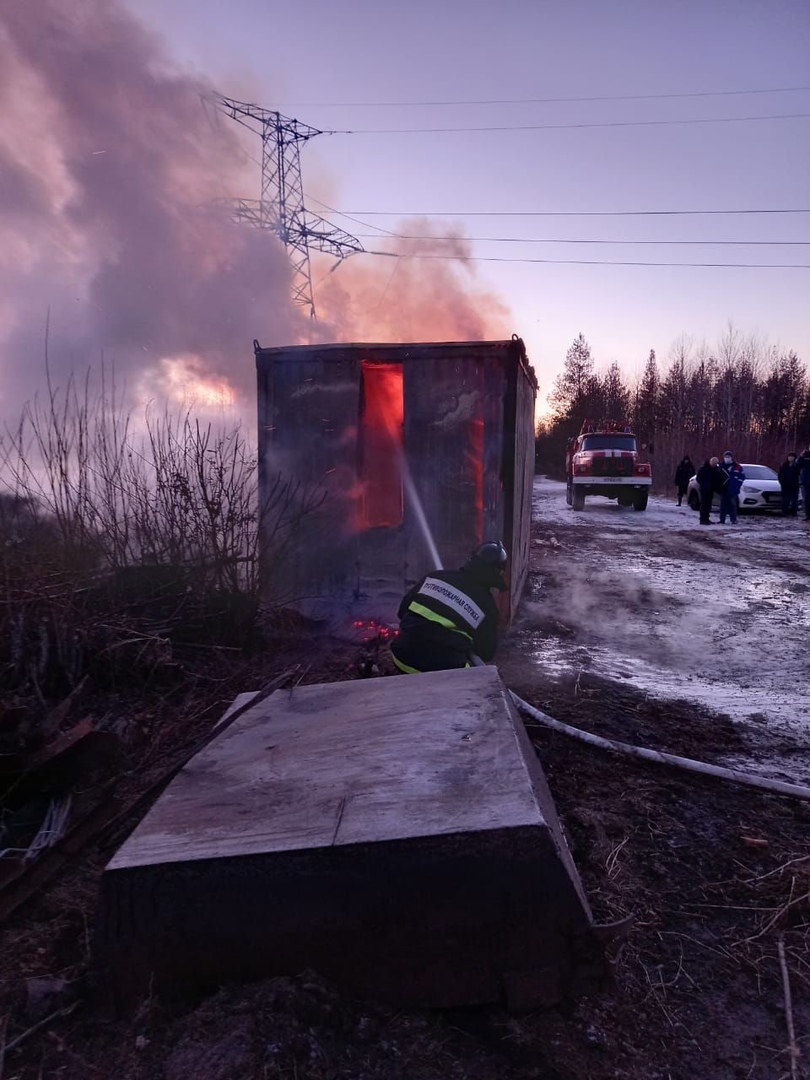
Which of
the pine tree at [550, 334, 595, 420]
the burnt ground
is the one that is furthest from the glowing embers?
the pine tree at [550, 334, 595, 420]

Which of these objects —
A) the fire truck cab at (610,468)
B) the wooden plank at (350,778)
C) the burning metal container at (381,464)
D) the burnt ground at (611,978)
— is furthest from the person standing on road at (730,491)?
the wooden plank at (350,778)

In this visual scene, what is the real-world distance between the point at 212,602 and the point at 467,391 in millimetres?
3071

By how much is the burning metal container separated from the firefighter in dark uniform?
2291 millimetres

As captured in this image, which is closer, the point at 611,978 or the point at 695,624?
the point at 611,978

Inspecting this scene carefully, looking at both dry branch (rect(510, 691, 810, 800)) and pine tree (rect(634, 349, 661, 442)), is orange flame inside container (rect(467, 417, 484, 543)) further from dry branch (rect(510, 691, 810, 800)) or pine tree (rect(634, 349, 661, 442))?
pine tree (rect(634, 349, 661, 442))

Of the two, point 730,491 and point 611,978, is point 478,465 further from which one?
point 730,491

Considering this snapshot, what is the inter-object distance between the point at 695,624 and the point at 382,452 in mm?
3762

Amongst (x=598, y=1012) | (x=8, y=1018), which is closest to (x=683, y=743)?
(x=598, y=1012)

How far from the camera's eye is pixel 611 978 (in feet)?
7.13

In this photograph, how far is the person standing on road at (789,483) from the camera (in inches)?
714

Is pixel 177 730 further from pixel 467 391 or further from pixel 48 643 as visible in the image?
pixel 467 391

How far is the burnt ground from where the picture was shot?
1886 mm

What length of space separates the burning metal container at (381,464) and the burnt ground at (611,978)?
260 centimetres

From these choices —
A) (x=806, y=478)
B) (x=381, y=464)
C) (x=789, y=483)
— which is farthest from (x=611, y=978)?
(x=789, y=483)
